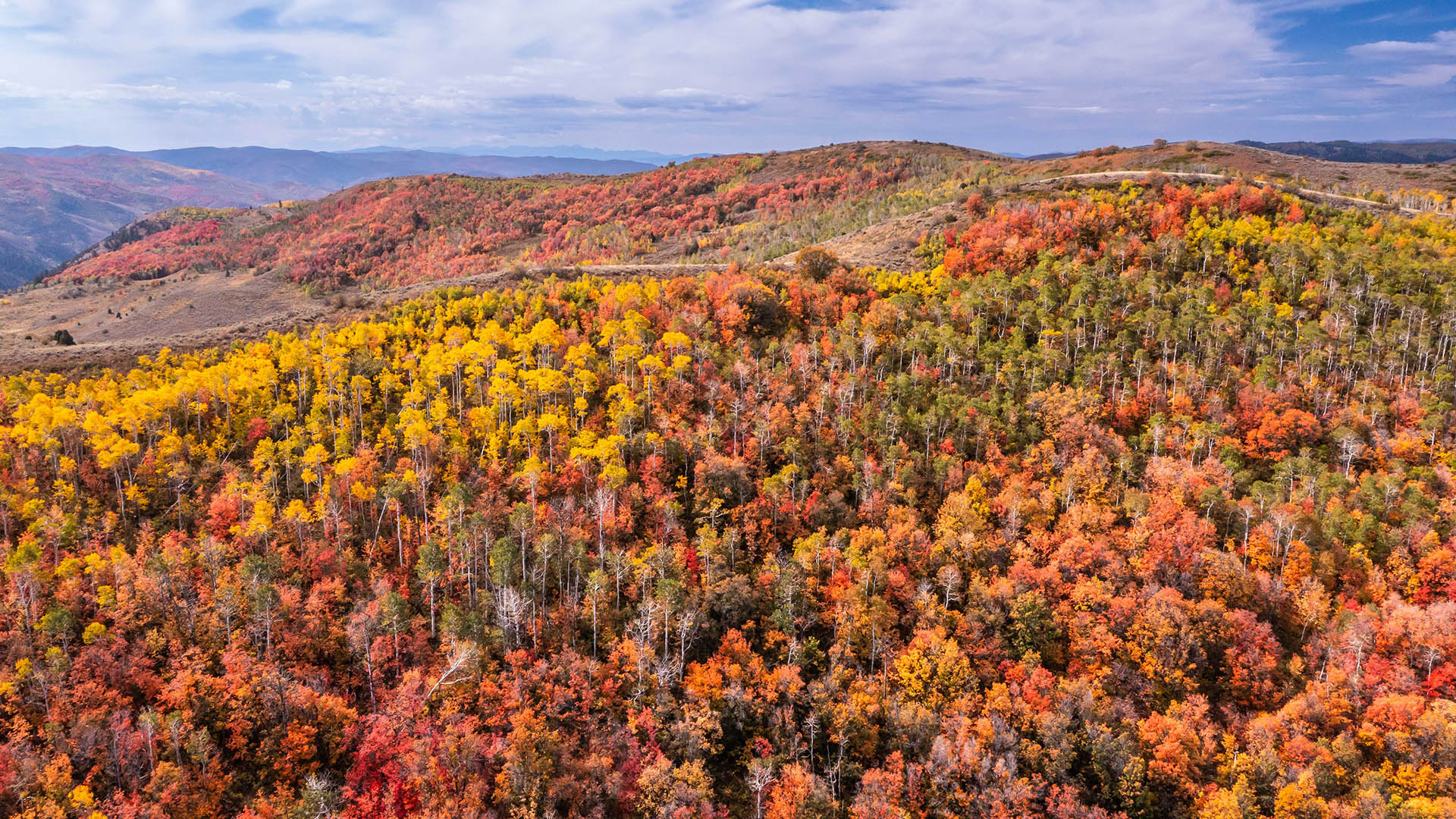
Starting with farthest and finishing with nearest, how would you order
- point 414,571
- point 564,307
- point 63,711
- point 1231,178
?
1. point 1231,178
2. point 564,307
3. point 414,571
4. point 63,711

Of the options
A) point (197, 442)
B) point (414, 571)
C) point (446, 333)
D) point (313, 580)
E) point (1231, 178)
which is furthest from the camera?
point (1231, 178)

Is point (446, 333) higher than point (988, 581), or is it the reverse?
point (446, 333)

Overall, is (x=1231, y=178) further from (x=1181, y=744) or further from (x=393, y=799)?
(x=393, y=799)

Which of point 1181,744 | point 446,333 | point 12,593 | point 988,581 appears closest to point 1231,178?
point 988,581

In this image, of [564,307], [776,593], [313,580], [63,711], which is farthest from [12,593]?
[564,307]

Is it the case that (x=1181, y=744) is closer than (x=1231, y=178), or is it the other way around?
(x=1181, y=744)

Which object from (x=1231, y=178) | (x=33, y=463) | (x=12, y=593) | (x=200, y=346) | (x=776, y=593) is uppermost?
(x=1231, y=178)

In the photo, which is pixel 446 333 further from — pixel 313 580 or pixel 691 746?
pixel 691 746
